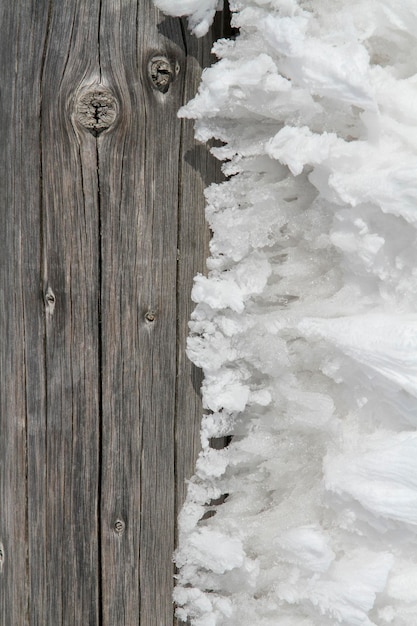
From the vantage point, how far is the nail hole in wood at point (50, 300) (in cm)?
155

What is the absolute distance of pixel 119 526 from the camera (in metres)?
1.60

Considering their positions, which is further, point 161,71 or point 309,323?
point 161,71

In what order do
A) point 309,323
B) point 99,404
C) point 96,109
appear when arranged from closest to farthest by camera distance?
point 309,323 < point 96,109 < point 99,404

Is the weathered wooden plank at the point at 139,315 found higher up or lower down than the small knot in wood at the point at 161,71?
lower down

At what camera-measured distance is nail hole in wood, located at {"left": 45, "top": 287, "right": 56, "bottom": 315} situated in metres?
1.55

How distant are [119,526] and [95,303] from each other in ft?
1.97

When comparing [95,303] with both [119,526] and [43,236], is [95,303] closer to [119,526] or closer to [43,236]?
[43,236]

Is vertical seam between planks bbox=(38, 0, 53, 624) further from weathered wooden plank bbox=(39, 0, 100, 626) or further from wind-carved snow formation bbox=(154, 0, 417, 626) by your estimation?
wind-carved snow formation bbox=(154, 0, 417, 626)

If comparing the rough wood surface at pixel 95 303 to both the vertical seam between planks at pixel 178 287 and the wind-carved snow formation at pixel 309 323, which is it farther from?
the wind-carved snow formation at pixel 309 323

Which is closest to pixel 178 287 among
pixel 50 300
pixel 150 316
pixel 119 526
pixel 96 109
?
pixel 150 316

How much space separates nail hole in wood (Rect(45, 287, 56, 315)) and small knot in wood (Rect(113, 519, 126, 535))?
0.59 meters

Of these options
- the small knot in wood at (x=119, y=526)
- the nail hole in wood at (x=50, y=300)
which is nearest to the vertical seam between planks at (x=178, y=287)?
the small knot in wood at (x=119, y=526)

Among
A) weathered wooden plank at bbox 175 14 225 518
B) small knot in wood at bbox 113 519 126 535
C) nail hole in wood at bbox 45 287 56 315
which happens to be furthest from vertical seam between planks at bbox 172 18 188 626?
nail hole in wood at bbox 45 287 56 315

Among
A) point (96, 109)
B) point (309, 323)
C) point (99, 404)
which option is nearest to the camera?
point (309, 323)
